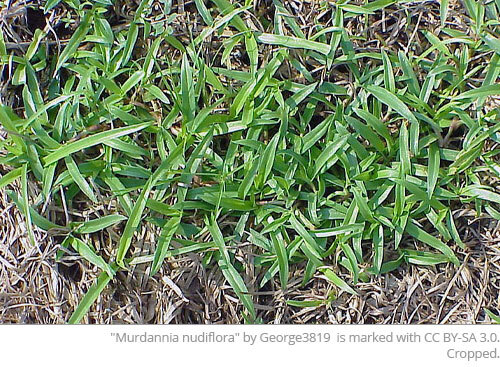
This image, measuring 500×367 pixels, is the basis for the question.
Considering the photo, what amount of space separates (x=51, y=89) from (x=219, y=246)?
2.12 ft

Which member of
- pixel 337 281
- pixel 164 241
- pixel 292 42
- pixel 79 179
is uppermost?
pixel 292 42

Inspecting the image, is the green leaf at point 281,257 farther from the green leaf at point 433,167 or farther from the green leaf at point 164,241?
the green leaf at point 433,167

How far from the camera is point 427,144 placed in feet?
4.99

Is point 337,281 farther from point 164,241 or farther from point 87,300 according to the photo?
point 87,300

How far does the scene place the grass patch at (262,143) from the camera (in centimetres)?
150

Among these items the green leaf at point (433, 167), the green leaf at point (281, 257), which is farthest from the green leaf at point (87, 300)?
the green leaf at point (433, 167)

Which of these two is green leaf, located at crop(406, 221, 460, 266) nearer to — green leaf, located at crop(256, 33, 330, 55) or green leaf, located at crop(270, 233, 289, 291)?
green leaf, located at crop(270, 233, 289, 291)

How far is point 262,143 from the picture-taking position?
1512 mm

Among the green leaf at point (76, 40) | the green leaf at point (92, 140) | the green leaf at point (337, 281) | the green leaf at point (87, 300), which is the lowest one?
the green leaf at point (337, 281)

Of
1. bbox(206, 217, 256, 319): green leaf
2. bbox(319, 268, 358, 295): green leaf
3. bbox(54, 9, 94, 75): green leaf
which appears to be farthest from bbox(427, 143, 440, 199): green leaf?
bbox(54, 9, 94, 75): green leaf

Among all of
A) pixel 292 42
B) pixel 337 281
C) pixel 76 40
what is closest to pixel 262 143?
pixel 292 42

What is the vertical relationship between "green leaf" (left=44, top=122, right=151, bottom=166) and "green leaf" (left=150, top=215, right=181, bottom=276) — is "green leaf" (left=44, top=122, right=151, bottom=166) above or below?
above

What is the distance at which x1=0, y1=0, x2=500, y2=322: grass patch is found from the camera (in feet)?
4.91

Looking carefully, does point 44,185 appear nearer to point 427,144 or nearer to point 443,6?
point 427,144
